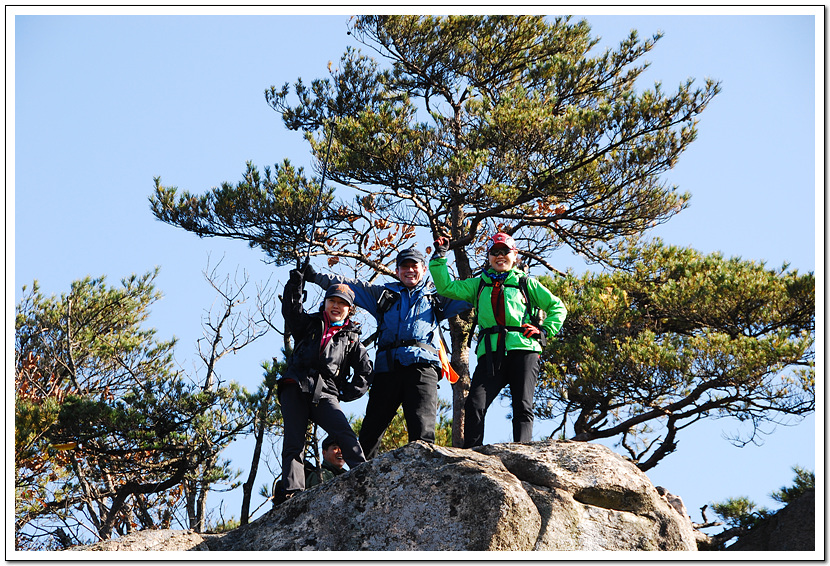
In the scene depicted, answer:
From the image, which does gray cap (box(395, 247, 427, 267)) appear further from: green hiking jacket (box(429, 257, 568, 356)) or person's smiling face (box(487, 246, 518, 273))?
person's smiling face (box(487, 246, 518, 273))

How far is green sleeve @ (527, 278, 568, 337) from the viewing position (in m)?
5.55

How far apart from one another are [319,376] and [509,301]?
1335mm

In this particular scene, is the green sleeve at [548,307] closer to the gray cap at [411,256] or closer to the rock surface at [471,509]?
the gray cap at [411,256]

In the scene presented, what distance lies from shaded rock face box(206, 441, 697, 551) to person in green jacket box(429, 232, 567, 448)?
39 centimetres

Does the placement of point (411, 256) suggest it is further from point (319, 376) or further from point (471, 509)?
point (471, 509)

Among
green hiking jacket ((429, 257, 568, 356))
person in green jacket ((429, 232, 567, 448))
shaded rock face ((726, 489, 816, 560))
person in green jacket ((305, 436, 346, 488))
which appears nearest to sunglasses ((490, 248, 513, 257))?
person in green jacket ((429, 232, 567, 448))

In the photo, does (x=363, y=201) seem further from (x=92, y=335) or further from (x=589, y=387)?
(x=92, y=335)

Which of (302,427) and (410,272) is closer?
(302,427)

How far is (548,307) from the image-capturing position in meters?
5.62

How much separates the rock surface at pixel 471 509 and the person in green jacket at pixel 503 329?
397mm

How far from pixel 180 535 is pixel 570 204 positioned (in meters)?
6.45

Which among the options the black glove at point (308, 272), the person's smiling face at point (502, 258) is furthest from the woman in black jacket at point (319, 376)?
the person's smiling face at point (502, 258)

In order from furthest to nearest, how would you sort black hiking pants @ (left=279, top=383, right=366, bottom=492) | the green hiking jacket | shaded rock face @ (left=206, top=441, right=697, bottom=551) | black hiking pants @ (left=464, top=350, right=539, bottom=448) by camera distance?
1. the green hiking jacket
2. black hiking pants @ (left=464, top=350, right=539, bottom=448)
3. black hiking pants @ (left=279, top=383, right=366, bottom=492)
4. shaded rock face @ (left=206, top=441, right=697, bottom=551)

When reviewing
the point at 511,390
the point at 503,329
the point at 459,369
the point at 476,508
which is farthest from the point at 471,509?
the point at 459,369
